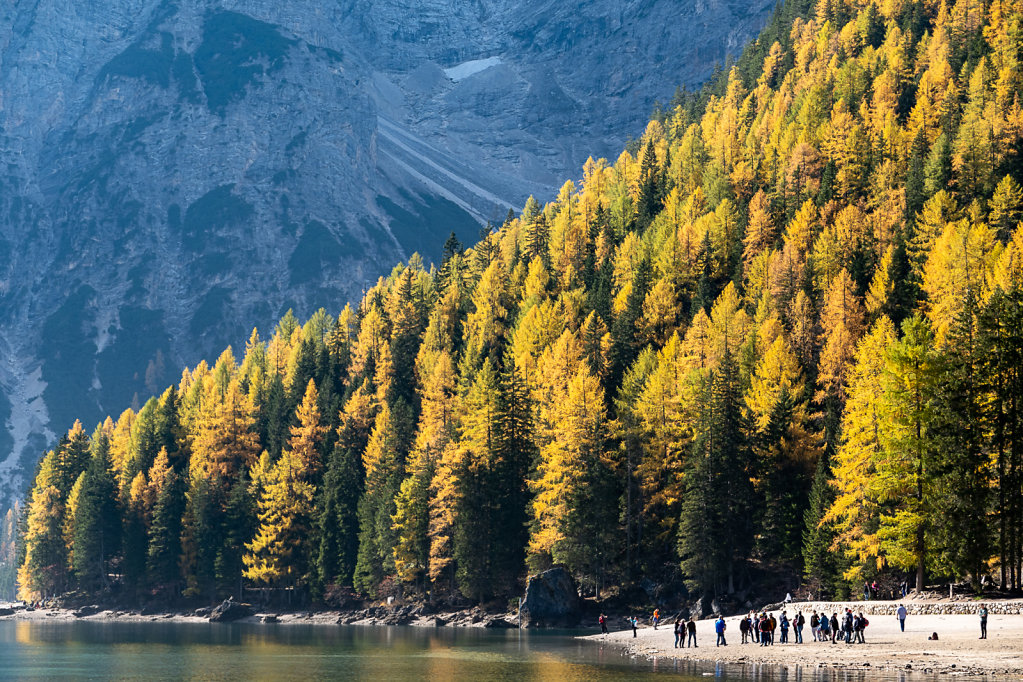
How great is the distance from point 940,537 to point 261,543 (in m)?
89.6

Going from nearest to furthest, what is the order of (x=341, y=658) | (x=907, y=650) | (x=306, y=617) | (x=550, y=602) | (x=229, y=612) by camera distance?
(x=907, y=650) < (x=341, y=658) < (x=550, y=602) < (x=306, y=617) < (x=229, y=612)

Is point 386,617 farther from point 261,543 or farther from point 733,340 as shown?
point 733,340

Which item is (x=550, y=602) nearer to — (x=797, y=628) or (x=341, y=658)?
(x=341, y=658)

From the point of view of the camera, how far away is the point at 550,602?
10319 centimetres

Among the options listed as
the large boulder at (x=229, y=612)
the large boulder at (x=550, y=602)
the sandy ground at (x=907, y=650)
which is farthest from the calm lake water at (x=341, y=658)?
the large boulder at (x=229, y=612)

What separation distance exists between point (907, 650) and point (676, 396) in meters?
48.0

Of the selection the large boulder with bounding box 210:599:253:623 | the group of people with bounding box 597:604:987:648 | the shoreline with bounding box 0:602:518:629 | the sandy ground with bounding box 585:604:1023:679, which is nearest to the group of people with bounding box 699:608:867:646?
the group of people with bounding box 597:604:987:648

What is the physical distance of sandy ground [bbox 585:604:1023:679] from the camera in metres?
53.2

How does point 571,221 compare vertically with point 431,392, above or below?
above

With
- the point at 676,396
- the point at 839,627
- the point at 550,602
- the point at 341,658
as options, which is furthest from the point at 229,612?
the point at 839,627

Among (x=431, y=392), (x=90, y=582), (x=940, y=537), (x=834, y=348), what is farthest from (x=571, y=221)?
(x=940, y=537)

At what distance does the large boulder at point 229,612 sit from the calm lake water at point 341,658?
1906 centimetres

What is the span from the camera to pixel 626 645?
3238 inches

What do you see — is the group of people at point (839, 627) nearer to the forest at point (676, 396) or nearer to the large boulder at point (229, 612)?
the forest at point (676, 396)
